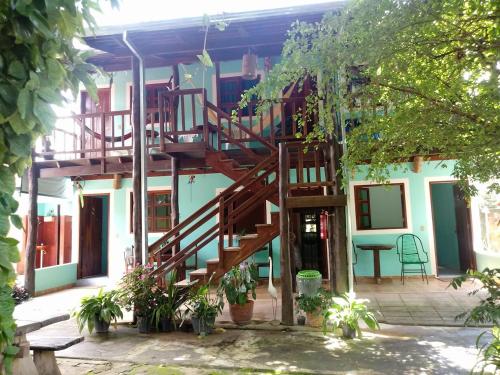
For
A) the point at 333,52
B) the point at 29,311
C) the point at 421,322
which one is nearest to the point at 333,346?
the point at 421,322

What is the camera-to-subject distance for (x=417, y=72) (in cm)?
278

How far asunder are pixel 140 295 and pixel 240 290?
1.39 meters

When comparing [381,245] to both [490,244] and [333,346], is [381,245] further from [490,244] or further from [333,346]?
[333,346]

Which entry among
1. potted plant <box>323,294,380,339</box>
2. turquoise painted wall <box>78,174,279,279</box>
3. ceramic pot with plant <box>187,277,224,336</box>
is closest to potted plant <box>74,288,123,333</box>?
ceramic pot with plant <box>187,277,224,336</box>

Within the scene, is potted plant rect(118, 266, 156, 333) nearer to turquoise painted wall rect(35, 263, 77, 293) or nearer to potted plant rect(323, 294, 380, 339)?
potted plant rect(323, 294, 380, 339)

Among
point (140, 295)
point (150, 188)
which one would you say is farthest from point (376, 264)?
point (150, 188)

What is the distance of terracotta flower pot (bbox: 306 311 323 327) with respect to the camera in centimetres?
469

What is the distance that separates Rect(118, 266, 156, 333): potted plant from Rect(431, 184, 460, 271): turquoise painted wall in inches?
308

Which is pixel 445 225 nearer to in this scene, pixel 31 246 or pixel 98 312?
pixel 98 312

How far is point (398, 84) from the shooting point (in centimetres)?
296

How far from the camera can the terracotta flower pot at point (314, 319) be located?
15.4 feet

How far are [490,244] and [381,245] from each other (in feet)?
7.25

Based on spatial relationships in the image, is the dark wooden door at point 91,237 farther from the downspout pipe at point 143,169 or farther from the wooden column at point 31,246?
the downspout pipe at point 143,169

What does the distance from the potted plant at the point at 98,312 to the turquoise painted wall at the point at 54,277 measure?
3575mm
